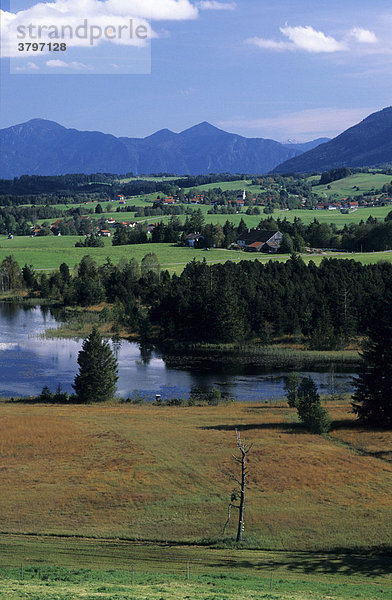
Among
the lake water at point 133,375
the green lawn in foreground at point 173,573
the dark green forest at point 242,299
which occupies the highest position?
the dark green forest at point 242,299

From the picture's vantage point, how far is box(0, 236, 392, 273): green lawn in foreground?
130 m

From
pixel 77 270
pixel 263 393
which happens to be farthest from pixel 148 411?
pixel 77 270

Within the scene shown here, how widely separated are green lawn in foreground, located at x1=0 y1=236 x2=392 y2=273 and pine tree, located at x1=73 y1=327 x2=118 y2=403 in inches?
Result: 2411

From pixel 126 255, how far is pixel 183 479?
102 m

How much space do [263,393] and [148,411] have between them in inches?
476

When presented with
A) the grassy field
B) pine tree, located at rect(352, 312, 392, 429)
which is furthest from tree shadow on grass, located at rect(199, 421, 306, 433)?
pine tree, located at rect(352, 312, 392, 429)

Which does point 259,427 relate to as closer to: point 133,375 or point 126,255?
point 133,375

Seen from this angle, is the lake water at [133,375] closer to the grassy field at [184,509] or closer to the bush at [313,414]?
the bush at [313,414]

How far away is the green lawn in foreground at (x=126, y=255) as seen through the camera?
130 m

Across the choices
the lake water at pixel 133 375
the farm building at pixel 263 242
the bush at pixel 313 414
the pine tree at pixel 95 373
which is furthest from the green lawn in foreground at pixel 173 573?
the farm building at pixel 263 242

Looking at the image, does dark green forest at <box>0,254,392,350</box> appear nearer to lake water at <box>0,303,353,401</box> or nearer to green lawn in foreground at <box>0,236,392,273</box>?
lake water at <box>0,303,353,401</box>

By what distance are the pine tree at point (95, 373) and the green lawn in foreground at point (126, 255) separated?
2411 inches

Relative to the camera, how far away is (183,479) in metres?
37.3

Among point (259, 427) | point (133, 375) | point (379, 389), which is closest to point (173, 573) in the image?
point (259, 427)
